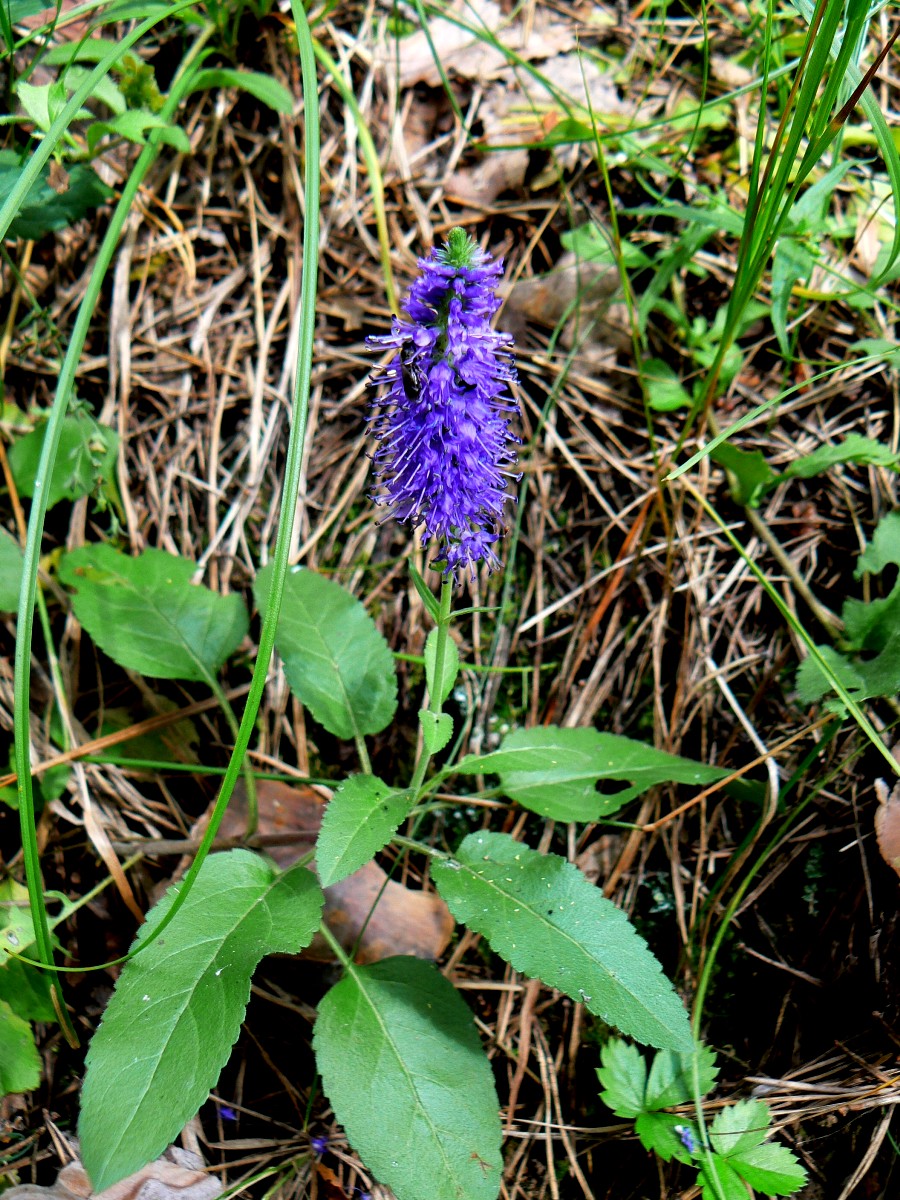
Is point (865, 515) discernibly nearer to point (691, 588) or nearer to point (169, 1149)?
point (691, 588)

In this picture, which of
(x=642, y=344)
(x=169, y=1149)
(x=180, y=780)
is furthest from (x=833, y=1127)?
(x=642, y=344)

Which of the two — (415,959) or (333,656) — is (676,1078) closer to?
(415,959)

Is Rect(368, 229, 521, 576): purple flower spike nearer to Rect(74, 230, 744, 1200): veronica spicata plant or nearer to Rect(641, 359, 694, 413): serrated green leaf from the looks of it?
Rect(74, 230, 744, 1200): veronica spicata plant

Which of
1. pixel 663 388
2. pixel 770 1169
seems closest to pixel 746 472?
pixel 663 388

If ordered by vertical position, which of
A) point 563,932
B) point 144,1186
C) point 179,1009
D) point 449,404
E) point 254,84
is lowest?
point 144,1186

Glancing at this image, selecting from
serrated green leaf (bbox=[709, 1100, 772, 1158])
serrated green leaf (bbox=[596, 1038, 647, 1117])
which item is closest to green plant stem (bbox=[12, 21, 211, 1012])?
serrated green leaf (bbox=[596, 1038, 647, 1117])

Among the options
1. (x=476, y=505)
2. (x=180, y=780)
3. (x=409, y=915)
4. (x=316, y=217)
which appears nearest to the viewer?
(x=316, y=217)

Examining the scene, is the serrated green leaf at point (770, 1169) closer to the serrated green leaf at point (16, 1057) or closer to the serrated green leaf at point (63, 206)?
the serrated green leaf at point (16, 1057)
